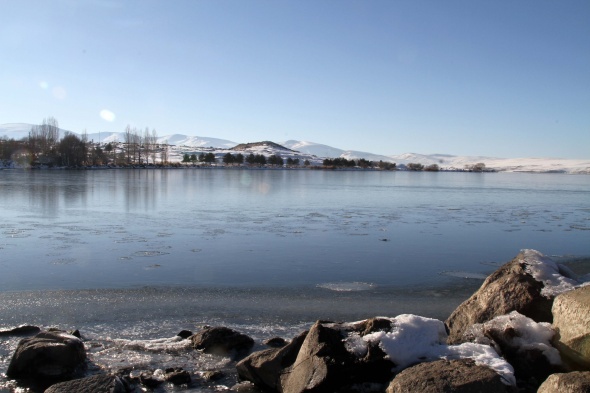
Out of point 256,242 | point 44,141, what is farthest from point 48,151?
point 256,242

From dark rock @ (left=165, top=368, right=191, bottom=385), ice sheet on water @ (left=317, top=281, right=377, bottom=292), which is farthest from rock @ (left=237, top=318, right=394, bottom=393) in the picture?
ice sheet on water @ (left=317, top=281, right=377, bottom=292)

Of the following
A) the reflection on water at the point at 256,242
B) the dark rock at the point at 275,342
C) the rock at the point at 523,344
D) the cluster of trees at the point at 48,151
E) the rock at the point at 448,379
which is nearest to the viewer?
the rock at the point at 448,379

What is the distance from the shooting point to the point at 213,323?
301 inches

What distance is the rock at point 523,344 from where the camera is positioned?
543 centimetres

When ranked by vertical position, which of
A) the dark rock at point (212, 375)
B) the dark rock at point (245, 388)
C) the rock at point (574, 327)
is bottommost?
the dark rock at point (245, 388)

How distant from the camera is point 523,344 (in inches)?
221

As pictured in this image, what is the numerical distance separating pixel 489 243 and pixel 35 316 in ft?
40.3

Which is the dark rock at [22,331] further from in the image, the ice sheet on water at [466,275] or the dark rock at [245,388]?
the ice sheet on water at [466,275]

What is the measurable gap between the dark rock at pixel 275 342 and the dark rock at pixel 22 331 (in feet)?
10.5

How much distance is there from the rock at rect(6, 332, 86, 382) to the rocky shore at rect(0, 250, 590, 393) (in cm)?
1

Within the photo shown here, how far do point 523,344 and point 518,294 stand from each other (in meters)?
1.09

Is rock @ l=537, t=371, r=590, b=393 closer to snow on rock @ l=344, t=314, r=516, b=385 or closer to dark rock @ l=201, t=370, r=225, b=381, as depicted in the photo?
snow on rock @ l=344, t=314, r=516, b=385

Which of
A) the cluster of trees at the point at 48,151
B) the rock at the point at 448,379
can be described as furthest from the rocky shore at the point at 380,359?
the cluster of trees at the point at 48,151

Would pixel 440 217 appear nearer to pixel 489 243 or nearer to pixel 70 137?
pixel 489 243
